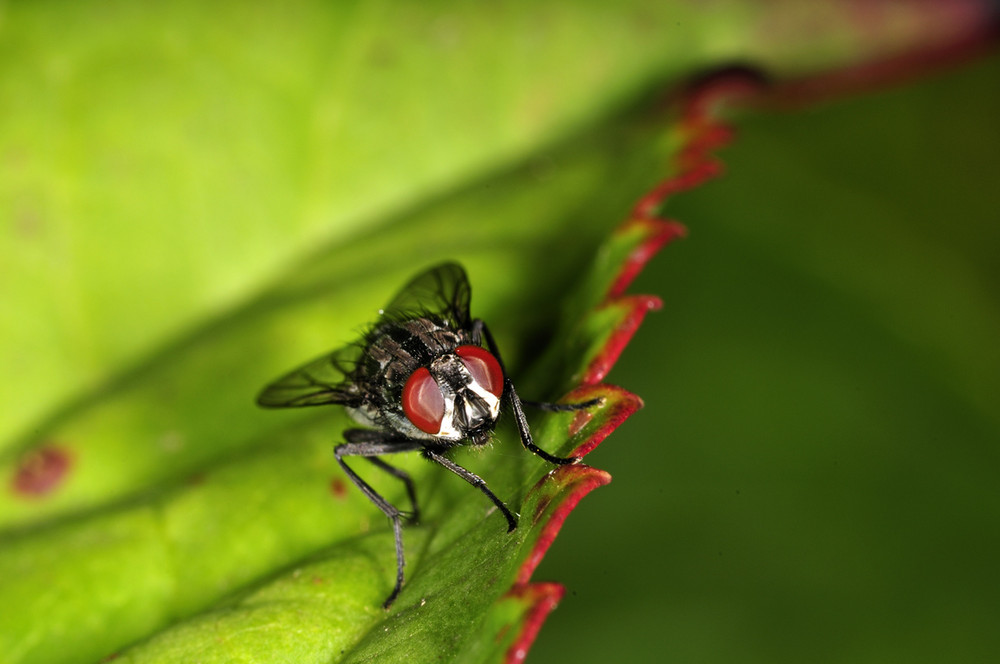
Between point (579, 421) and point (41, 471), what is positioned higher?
point (41, 471)

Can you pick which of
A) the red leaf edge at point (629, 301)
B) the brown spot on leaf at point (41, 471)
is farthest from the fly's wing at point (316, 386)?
the red leaf edge at point (629, 301)

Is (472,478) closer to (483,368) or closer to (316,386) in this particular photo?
(483,368)

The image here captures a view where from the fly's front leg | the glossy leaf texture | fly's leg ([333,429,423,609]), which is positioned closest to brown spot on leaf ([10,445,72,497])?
the glossy leaf texture

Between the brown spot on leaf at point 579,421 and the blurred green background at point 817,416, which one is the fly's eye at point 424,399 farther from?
the blurred green background at point 817,416

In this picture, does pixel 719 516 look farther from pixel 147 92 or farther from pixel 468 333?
pixel 147 92

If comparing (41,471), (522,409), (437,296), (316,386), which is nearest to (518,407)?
(522,409)

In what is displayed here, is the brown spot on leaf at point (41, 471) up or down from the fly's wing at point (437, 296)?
up
